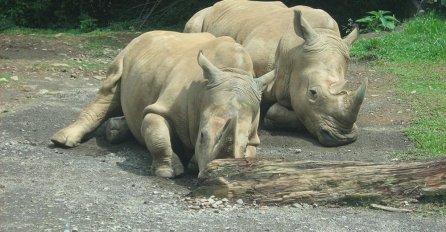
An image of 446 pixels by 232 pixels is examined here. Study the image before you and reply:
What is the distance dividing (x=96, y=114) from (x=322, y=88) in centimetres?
236

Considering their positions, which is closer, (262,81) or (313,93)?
(262,81)

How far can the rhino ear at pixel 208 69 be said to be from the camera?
800 cm

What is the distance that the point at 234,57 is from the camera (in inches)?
327

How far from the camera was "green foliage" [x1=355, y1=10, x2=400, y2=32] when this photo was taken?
1680 cm

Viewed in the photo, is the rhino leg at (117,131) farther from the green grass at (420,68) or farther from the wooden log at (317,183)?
the green grass at (420,68)

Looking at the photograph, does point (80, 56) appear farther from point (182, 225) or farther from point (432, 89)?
point (182, 225)

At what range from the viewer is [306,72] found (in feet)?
32.1

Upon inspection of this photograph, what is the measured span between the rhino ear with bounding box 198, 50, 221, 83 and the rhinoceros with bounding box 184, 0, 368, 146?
1.75m

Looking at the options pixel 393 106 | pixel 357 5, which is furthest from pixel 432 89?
pixel 357 5

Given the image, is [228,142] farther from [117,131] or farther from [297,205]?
[117,131]

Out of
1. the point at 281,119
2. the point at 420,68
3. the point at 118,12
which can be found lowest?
the point at 118,12

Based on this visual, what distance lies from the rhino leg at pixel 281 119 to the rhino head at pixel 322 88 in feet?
0.42

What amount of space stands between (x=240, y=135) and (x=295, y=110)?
2.38 metres

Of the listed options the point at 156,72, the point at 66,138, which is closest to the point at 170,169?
the point at 156,72
